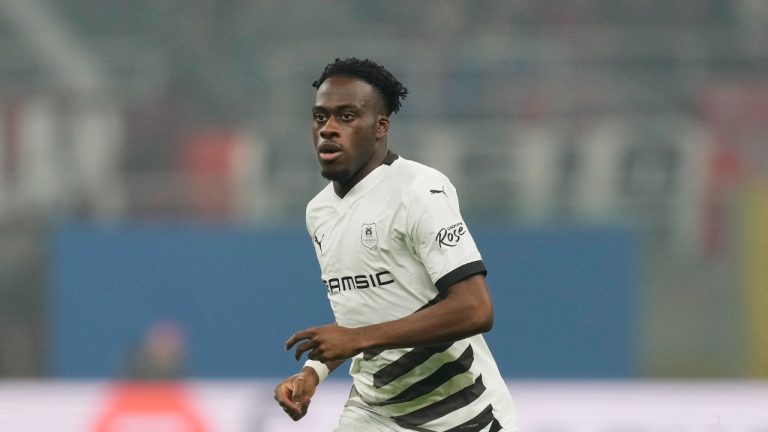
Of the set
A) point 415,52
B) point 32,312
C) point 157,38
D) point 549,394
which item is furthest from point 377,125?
point 157,38

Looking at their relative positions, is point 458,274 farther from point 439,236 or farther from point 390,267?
point 390,267

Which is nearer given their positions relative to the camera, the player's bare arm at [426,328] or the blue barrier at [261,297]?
the player's bare arm at [426,328]

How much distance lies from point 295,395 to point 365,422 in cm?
33

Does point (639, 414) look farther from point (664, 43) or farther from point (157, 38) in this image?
point (157, 38)

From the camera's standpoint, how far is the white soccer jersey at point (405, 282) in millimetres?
3262

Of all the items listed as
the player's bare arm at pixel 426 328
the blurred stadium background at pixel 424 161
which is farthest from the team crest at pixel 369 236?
the blurred stadium background at pixel 424 161

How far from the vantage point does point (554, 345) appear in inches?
375

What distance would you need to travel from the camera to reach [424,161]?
33.4 feet

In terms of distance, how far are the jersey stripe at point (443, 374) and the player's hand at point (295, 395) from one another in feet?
0.93

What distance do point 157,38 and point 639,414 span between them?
7.15 metres

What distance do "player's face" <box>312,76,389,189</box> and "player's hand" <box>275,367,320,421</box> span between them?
1.76 ft

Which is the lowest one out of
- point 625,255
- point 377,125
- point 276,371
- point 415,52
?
point 276,371

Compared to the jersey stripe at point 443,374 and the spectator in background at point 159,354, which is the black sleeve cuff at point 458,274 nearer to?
the jersey stripe at point 443,374

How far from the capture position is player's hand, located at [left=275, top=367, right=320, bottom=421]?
10.8 feet
